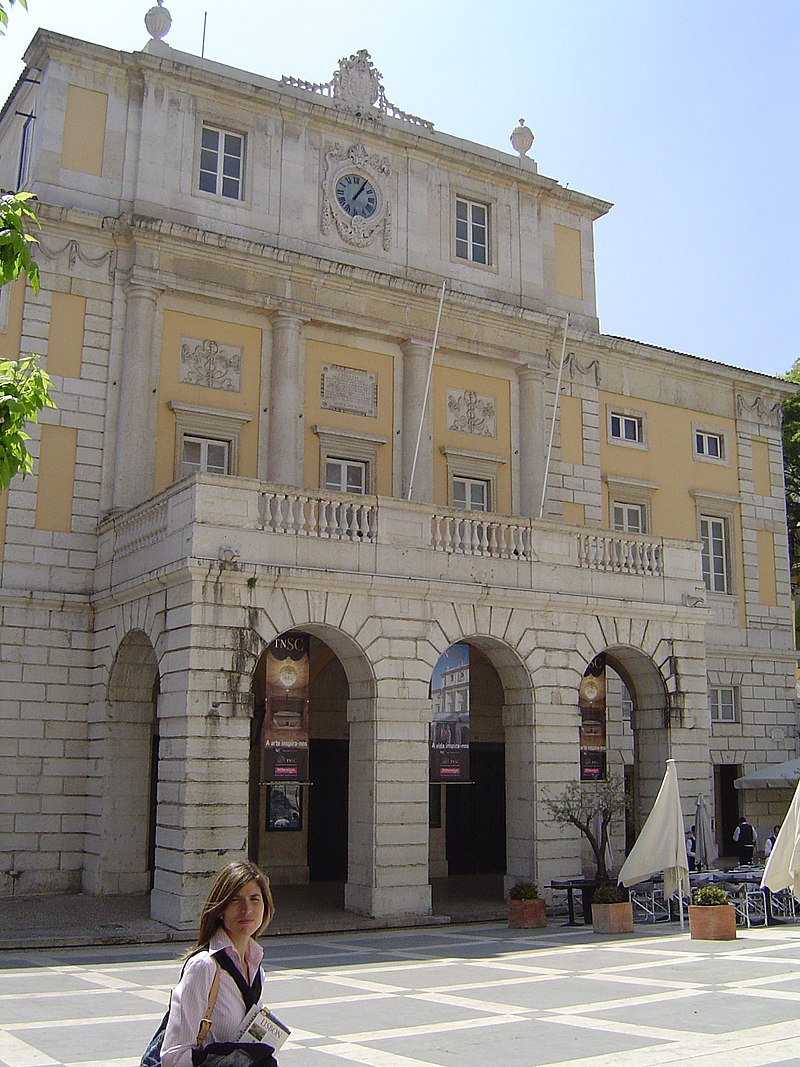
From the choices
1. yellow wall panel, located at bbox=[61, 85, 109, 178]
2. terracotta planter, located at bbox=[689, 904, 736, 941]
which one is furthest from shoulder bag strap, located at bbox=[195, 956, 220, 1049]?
yellow wall panel, located at bbox=[61, 85, 109, 178]

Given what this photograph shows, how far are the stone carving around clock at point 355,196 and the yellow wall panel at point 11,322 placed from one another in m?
6.91

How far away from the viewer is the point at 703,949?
1478 centimetres

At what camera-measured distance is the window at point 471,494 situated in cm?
2558

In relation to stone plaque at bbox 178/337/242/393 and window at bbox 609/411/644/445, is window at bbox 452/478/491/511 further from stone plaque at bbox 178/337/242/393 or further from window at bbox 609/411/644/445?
stone plaque at bbox 178/337/242/393

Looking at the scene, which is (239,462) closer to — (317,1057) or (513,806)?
(513,806)

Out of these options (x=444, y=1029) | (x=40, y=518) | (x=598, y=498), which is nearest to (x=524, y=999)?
(x=444, y=1029)

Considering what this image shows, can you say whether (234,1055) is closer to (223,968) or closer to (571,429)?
(223,968)

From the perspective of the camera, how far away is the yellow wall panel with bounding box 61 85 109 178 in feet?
75.0

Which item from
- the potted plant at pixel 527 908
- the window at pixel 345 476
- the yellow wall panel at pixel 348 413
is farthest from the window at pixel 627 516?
the potted plant at pixel 527 908

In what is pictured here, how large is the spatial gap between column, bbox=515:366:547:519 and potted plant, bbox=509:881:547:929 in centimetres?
1007

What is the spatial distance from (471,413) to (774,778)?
11401mm

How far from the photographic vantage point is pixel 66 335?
72.6 ft

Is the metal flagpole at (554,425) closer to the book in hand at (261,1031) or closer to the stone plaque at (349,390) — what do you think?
the stone plaque at (349,390)

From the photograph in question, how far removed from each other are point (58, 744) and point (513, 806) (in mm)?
8356
